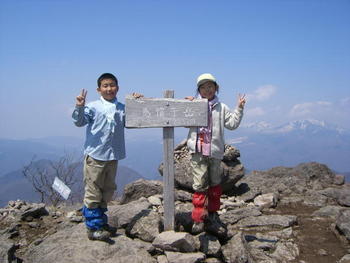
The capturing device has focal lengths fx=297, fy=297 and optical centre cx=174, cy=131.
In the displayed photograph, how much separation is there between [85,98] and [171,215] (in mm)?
2898

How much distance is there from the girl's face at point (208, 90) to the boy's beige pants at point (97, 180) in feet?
7.42

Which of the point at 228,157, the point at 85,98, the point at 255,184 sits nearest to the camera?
the point at 85,98

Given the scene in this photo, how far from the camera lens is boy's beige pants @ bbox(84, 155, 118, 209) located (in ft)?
18.3

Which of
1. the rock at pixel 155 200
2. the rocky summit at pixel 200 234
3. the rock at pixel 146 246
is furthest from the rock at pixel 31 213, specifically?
the rock at pixel 146 246

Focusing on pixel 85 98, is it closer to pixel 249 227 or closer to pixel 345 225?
pixel 249 227

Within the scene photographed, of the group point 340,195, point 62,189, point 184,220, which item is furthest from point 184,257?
point 340,195

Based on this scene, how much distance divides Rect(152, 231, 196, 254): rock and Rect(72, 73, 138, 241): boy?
1.01m

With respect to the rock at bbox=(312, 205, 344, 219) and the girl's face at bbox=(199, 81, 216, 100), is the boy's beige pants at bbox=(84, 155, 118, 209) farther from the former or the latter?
the rock at bbox=(312, 205, 344, 219)

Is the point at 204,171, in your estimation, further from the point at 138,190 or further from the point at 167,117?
the point at 138,190

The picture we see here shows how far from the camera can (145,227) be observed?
6.25 meters

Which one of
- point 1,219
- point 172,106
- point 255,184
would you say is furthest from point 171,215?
point 255,184

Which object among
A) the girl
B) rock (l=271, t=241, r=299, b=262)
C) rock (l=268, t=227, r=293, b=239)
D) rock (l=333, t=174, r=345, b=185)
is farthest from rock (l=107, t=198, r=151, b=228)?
rock (l=333, t=174, r=345, b=185)

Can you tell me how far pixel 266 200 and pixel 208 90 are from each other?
578cm

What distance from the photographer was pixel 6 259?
5.89 m
